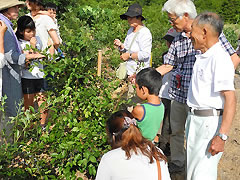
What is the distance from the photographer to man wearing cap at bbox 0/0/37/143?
3.07 meters

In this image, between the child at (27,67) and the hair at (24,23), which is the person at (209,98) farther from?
the hair at (24,23)

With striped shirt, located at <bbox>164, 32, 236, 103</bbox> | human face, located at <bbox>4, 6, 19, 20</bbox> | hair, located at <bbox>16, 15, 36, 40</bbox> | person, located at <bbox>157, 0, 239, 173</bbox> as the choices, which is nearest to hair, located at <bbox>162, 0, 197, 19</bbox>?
person, located at <bbox>157, 0, 239, 173</bbox>

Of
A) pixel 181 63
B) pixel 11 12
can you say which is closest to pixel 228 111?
pixel 181 63

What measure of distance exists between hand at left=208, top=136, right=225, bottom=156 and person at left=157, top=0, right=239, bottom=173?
798 mm

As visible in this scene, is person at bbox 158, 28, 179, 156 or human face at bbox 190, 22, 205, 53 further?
person at bbox 158, 28, 179, 156

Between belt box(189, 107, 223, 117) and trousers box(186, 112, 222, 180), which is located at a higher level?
belt box(189, 107, 223, 117)

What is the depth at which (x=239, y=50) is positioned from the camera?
575 centimetres

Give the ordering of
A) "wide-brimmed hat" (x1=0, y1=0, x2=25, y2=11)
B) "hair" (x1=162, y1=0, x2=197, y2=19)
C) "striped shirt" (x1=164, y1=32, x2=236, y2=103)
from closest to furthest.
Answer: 1. "hair" (x1=162, y1=0, x2=197, y2=19)
2. "striped shirt" (x1=164, y1=32, x2=236, y2=103)
3. "wide-brimmed hat" (x1=0, y1=0, x2=25, y2=11)

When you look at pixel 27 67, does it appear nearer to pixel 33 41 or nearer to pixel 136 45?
pixel 33 41

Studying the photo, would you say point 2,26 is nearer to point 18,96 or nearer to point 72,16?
point 18,96

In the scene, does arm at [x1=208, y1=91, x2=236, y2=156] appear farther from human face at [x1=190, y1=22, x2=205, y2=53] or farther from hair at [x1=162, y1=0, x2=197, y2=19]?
hair at [x1=162, y1=0, x2=197, y2=19]

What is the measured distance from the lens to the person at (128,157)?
72.1 inches

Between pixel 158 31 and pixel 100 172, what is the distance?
271 inches

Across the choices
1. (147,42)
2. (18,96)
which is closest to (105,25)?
(147,42)
